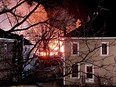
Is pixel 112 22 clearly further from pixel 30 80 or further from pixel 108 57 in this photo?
pixel 30 80

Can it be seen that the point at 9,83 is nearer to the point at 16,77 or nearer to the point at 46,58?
the point at 16,77

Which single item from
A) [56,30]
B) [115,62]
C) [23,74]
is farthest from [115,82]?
[23,74]

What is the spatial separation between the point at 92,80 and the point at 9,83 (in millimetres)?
26212

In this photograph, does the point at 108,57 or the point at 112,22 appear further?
the point at 112,22

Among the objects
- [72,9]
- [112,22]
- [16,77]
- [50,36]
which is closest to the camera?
[16,77]

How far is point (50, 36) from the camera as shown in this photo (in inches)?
348

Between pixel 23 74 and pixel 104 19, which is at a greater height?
pixel 104 19

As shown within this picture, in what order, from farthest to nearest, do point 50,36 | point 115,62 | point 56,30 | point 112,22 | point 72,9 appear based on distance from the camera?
point 72,9 → point 112,22 → point 115,62 → point 56,30 → point 50,36

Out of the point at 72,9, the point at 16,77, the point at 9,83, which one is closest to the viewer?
the point at 9,83

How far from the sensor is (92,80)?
32094 millimetres

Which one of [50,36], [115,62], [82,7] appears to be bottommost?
[115,62]

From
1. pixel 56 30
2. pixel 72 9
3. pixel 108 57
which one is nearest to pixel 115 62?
pixel 108 57

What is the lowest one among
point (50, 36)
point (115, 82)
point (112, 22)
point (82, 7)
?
point (115, 82)

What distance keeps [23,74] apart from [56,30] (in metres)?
2.70
